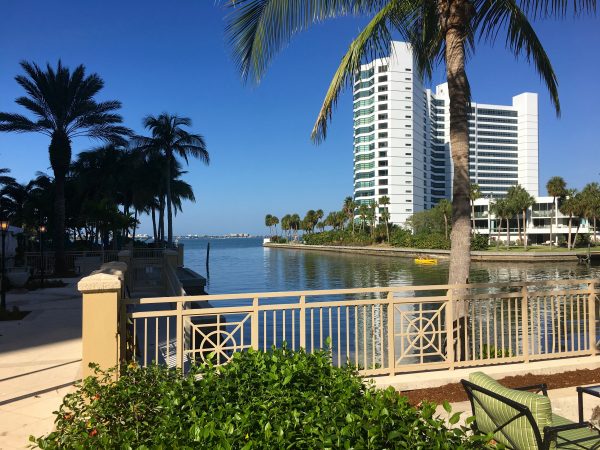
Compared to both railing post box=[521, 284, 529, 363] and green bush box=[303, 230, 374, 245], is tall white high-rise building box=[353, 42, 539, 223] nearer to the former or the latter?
green bush box=[303, 230, 374, 245]

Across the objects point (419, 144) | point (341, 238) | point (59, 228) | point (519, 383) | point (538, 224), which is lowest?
point (341, 238)

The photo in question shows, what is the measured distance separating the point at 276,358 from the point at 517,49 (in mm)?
7085

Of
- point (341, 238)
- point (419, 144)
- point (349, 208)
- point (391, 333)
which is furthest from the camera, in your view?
point (419, 144)

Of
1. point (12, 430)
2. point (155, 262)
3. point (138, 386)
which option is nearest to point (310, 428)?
point (138, 386)

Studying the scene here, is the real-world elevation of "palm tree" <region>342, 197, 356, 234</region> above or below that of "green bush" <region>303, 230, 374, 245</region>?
above

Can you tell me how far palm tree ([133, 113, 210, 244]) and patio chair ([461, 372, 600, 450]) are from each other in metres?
37.1

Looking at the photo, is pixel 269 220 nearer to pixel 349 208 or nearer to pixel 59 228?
pixel 349 208

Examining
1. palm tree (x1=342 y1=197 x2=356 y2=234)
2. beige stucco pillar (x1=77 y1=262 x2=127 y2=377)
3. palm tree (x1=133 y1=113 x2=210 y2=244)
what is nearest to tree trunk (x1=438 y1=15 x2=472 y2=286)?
beige stucco pillar (x1=77 y1=262 x2=127 y2=377)

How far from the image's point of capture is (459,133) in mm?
6582

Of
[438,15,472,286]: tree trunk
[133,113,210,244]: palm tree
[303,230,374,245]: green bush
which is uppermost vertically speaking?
[133,113,210,244]: palm tree

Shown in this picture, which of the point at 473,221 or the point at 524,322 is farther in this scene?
the point at 473,221

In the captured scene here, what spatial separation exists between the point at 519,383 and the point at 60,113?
23.0 meters

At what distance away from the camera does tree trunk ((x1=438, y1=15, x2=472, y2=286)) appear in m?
6.45

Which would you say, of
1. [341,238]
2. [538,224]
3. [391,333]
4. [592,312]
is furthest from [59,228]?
[538,224]
